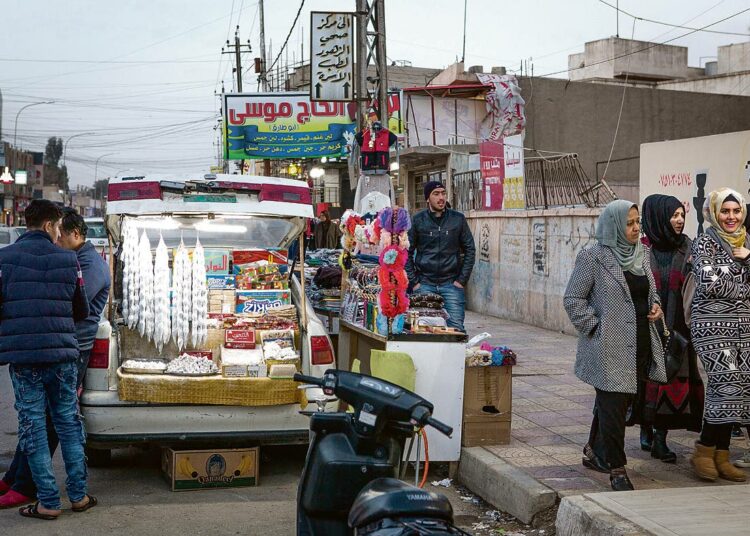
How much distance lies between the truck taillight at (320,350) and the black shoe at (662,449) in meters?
2.43

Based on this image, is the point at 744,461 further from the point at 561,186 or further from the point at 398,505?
the point at 561,186

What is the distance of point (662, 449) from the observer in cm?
621

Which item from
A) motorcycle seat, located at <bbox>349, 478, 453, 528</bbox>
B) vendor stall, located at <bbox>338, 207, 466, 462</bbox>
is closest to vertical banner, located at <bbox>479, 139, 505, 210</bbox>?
vendor stall, located at <bbox>338, 207, 466, 462</bbox>

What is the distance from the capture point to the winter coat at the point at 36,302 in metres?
5.30

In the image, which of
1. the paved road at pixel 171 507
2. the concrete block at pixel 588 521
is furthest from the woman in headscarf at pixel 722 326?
the paved road at pixel 171 507

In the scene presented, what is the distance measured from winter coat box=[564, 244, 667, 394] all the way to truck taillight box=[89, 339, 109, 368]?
325cm

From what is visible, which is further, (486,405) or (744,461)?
(486,405)

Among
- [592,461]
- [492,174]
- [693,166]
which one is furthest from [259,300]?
[492,174]

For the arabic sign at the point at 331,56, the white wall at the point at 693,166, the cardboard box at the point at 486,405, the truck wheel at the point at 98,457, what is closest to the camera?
the cardboard box at the point at 486,405

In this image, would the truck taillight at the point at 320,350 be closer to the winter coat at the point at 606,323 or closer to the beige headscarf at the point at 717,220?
the winter coat at the point at 606,323

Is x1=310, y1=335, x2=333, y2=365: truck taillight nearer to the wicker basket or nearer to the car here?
the wicker basket

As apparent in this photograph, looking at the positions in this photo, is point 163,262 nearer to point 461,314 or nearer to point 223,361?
point 223,361

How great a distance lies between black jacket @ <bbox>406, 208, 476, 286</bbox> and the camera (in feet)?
27.7

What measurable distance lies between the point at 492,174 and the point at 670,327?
10.6 metres
